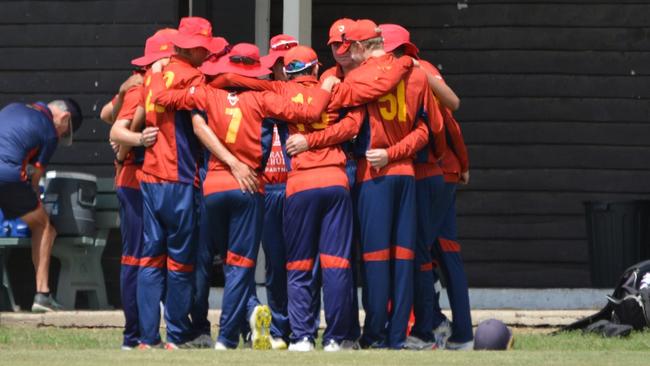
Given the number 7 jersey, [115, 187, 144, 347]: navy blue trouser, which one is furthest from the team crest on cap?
[115, 187, 144, 347]: navy blue trouser

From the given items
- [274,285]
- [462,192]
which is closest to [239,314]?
[274,285]

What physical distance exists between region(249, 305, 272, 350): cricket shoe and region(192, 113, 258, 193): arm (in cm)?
69

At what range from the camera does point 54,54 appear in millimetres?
14016

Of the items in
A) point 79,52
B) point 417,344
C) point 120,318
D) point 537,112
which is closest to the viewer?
point 417,344

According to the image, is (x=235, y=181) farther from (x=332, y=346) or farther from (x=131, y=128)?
(x=332, y=346)

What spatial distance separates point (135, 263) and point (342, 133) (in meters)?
1.55

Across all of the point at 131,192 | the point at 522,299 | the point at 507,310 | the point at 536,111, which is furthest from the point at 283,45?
the point at 536,111

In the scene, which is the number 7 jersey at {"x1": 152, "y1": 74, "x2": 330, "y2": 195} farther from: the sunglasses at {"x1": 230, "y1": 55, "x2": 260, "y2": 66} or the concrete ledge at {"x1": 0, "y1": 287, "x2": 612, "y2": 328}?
the concrete ledge at {"x1": 0, "y1": 287, "x2": 612, "y2": 328}

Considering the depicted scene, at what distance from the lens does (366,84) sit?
946cm

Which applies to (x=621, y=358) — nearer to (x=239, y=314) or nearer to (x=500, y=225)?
(x=239, y=314)

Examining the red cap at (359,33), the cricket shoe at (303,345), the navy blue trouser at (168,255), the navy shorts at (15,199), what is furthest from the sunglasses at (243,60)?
the navy shorts at (15,199)

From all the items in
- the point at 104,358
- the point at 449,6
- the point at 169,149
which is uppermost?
the point at 449,6

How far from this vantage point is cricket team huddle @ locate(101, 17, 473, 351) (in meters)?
9.49

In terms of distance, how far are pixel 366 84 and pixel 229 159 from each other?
886 millimetres
